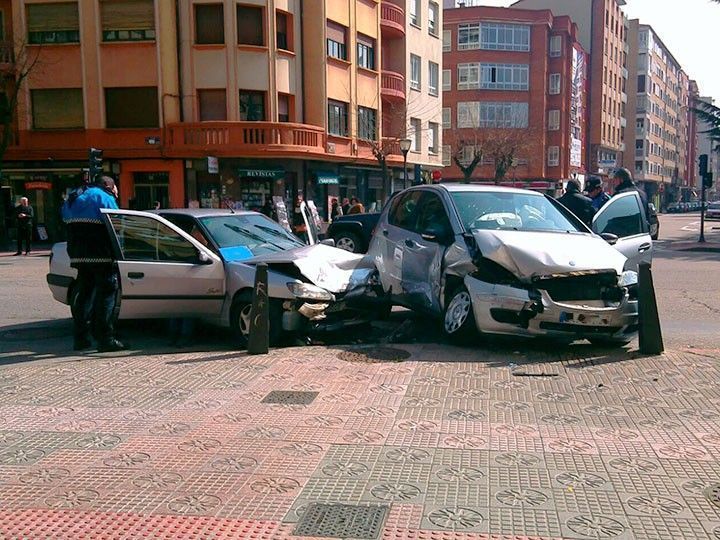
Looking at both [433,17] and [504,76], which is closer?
[433,17]

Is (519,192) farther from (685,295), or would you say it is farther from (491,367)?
(685,295)

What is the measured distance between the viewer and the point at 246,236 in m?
9.08

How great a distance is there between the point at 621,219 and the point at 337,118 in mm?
23664

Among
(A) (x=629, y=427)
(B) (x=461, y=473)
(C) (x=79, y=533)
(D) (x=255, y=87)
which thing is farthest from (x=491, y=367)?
(D) (x=255, y=87)

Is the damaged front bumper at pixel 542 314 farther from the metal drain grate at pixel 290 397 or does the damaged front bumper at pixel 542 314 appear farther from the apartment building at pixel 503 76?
the apartment building at pixel 503 76

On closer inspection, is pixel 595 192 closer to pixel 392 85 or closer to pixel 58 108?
pixel 58 108

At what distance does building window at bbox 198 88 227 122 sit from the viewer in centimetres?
2909

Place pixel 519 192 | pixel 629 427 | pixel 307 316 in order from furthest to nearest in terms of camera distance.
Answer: pixel 519 192
pixel 307 316
pixel 629 427

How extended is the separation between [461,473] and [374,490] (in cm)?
58

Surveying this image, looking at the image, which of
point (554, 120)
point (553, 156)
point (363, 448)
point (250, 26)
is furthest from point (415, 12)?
point (363, 448)

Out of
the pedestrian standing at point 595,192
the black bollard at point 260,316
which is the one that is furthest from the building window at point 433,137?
the black bollard at point 260,316

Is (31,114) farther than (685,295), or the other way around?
(31,114)

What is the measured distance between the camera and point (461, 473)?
4.42 m

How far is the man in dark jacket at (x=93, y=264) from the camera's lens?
25.4ft
